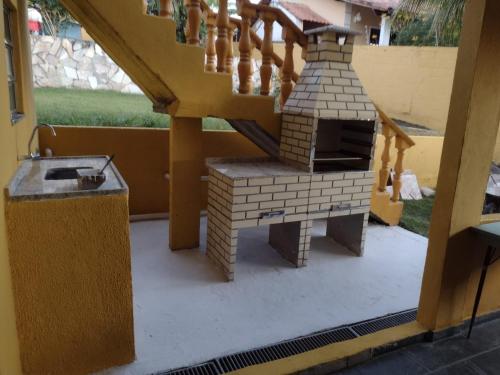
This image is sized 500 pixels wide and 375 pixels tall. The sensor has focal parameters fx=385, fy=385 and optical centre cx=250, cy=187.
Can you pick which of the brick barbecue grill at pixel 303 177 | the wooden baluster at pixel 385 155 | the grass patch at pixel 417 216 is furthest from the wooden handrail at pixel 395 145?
the brick barbecue grill at pixel 303 177

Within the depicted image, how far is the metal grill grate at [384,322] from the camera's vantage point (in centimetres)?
276

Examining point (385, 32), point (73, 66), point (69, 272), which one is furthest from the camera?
point (385, 32)

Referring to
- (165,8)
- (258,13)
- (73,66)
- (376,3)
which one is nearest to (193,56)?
(165,8)

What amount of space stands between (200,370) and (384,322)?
142 cm

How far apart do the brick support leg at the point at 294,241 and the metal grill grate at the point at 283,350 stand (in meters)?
1.01

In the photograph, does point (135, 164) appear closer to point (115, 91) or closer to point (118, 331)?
point (118, 331)

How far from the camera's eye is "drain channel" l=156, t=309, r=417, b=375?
2308 mm

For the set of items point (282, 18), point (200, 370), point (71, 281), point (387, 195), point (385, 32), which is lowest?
point (200, 370)

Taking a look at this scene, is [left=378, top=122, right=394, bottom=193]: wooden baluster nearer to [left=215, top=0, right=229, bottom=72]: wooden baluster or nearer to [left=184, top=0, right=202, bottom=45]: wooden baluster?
[left=215, top=0, right=229, bottom=72]: wooden baluster

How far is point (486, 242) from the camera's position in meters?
2.46

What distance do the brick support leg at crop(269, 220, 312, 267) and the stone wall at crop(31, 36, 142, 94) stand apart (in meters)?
8.16

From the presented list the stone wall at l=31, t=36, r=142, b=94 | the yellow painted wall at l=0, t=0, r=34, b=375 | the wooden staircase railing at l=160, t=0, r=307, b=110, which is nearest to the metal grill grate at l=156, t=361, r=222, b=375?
the yellow painted wall at l=0, t=0, r=34, b=375

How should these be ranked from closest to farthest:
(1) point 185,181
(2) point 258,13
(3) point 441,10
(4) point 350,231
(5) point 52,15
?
(2) point 258,13 < (1) point 185,181 < (4) point 350,231 < (3) point 441,10 < (5) point 52,15

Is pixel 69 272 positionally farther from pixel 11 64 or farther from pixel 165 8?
pixel 165 8
